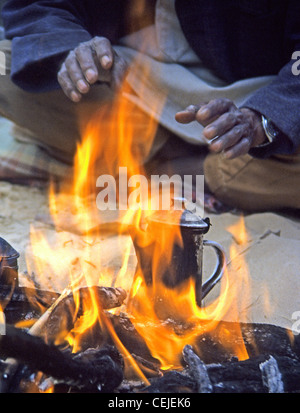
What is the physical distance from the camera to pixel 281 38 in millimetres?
2607

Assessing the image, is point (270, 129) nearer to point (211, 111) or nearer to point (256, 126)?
point (256, 126)

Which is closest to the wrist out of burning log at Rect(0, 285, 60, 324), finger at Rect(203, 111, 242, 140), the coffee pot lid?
finger at Rect(203, 111, 242, 140)

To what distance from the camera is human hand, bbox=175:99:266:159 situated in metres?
1.74

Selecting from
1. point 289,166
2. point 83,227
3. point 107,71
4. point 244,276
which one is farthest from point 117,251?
point 289,166

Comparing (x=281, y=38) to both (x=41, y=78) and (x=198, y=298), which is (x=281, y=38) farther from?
(x=198, y=298)

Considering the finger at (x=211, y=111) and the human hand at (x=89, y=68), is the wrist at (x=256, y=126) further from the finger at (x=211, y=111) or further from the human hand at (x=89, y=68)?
the human hand at (x=89, y=68)

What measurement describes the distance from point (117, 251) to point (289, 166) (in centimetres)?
106

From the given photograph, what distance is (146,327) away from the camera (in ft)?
4.95

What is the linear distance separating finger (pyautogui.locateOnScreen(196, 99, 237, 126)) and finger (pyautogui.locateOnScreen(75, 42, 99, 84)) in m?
0.56

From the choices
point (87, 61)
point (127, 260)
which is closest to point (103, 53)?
point (87, 61)

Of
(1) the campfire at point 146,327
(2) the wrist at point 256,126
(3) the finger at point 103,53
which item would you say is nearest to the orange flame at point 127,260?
(1) the campfire at point 146,327

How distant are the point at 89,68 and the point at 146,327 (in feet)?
3.89

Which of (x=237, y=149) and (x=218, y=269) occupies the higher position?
(x=237, y=149)

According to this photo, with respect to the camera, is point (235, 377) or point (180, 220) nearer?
point (235, 377)
